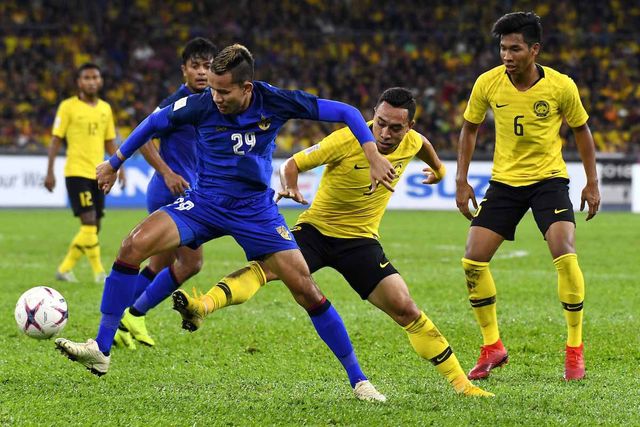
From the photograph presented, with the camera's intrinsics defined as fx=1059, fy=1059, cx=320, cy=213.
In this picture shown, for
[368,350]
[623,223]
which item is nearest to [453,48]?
[623,223]

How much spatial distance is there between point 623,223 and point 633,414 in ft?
52.5

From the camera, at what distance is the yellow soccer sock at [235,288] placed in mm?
5996

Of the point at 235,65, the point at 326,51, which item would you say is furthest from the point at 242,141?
the point at 326,51

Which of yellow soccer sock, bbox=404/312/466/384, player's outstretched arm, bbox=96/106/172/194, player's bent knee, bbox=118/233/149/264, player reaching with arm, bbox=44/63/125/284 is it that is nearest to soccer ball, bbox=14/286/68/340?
player's bent knee, bbox=118/233/149/264

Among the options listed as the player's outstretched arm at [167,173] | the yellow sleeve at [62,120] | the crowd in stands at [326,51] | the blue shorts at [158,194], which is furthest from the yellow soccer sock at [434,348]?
the crowd in stands at [326,51]

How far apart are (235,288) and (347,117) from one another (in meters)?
1.23

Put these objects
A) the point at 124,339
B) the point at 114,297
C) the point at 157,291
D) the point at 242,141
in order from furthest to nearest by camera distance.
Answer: the point at 157,291 → the point at 124,339 → the point at 114,297 → the point at 242,141

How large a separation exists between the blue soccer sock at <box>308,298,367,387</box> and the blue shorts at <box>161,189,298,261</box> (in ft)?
1.31

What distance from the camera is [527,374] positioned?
6.74 meters

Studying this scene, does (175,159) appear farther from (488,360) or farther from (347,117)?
(488,360)

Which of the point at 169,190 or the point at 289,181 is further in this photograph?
the point at 169,190

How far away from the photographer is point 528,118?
678 centimetres

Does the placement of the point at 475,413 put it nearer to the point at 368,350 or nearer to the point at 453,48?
the point at 368,350

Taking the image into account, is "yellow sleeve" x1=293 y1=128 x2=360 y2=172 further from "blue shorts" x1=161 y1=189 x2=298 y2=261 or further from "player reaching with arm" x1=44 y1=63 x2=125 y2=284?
"player reaching with arm" x1=44 y1=63 x2=125 y2=284
